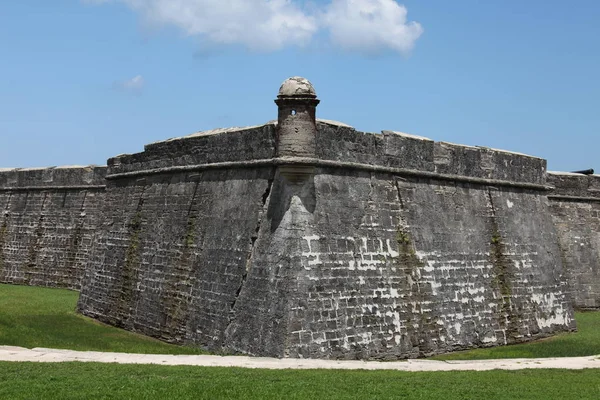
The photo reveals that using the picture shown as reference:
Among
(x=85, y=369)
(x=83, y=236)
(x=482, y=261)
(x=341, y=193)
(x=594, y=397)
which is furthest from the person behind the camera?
(x=83, y=236)

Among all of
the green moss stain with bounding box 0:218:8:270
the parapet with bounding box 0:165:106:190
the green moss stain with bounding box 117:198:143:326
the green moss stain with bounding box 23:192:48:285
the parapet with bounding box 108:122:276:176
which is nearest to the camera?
the parapet with bounding box 108:122:276:176

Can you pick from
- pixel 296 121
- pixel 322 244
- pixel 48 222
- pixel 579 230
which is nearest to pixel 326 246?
pixel 322 244

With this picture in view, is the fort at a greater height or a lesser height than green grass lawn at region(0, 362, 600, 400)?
greater

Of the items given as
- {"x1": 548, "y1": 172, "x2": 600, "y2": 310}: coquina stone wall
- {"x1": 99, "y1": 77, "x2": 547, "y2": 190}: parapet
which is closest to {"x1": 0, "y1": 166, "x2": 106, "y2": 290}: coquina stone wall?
{"x1": 99, "y1": 77, "x2": 547, "y2": 190}: parapet

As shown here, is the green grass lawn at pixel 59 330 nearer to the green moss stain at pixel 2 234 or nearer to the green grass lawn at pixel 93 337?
the green grass lawn at pixel 93 337

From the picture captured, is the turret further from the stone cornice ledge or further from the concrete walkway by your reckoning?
the concrete walkway

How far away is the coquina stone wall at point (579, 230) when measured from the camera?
21797 mm

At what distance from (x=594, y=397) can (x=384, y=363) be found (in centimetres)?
356

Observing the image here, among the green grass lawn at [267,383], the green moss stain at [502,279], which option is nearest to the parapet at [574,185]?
the green moss stain at [502,279]

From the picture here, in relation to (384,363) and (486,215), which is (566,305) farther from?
(384,363)

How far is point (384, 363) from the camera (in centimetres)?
1175

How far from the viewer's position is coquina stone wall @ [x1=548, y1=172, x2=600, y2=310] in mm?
21797

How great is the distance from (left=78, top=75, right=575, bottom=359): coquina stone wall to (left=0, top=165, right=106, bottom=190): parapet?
622 centimetres

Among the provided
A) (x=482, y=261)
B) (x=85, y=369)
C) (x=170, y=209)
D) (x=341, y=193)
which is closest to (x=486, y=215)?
(x=482, y=261)
